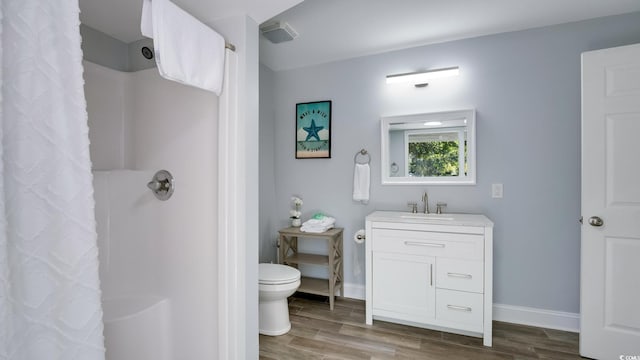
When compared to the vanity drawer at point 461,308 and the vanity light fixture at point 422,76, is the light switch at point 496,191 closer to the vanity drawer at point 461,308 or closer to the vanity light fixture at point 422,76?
the vanity drawer at point 461,308

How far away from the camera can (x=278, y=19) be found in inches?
82.0

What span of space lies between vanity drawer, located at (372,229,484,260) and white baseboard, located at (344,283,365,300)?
0.71 m

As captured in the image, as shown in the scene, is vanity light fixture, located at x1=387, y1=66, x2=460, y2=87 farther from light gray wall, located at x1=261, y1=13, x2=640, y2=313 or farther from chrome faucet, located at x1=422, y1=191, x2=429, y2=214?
chrome faucet, located at x1=422, y1=191, x2=429, y2=214

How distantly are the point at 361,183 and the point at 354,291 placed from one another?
3.42 feet

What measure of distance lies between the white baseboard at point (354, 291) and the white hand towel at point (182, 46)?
216 cm

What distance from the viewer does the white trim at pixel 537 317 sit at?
2174 mm

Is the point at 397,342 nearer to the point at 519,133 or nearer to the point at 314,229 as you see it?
the point at 314,229

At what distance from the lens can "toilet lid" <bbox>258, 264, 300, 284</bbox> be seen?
205 cm

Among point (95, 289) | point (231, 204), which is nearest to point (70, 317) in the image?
point (95, 289)

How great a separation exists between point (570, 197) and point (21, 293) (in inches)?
116

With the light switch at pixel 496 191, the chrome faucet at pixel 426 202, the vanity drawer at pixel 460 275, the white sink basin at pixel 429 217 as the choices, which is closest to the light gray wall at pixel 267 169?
the white sink basin at pixel 429 217

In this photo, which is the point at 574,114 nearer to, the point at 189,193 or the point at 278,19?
the point at 278,19

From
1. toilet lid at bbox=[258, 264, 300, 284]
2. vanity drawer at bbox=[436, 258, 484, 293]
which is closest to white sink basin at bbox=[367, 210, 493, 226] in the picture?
vanity drawer at bbox=[436, 258, 484, 293]

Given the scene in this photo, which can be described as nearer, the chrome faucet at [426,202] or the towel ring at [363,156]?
the chrome faucet at [426,202]
